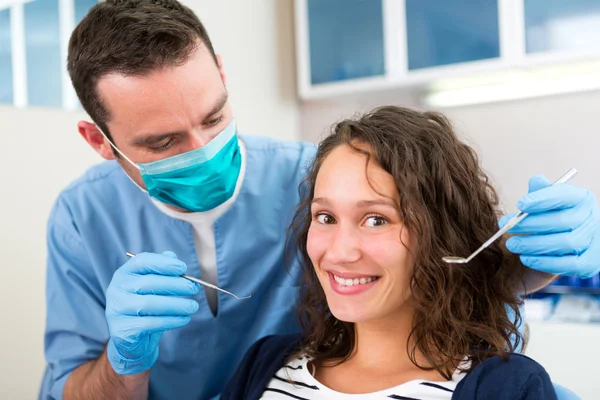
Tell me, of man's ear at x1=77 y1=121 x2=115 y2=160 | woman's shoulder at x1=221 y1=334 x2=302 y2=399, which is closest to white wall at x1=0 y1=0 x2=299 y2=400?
man's ear at x1=77 y1=121 x2=115 y2=160

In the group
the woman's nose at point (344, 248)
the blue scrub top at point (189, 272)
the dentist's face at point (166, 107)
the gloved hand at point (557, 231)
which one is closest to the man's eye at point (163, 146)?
the dentist's face at point (166, 107)

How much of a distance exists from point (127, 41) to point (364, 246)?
74 cm

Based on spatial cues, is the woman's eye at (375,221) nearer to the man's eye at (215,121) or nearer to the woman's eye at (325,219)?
the woman's eye at (325,219)

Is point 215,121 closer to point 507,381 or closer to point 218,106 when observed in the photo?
point 218,106

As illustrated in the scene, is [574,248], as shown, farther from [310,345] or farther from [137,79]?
[137,79]

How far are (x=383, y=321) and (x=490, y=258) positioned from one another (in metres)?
0.27

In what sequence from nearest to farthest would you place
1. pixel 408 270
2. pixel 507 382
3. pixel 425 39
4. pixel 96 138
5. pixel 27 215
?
pixel 507 382 < pixel 408 270 < pixel 96 138 < pixel 27 215 < pixel 425 39

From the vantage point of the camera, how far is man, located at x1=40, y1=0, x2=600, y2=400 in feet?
4.86

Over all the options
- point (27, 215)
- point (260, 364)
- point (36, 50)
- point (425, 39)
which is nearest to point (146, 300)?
point (260, 364)

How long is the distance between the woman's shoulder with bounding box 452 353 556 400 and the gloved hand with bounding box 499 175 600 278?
19 cm

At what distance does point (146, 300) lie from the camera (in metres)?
1.38

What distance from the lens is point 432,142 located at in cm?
137

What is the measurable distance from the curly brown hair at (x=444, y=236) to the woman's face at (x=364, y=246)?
2cm

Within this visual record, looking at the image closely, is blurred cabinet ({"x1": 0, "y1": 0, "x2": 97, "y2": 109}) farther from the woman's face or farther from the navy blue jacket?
the navy blue jacket
